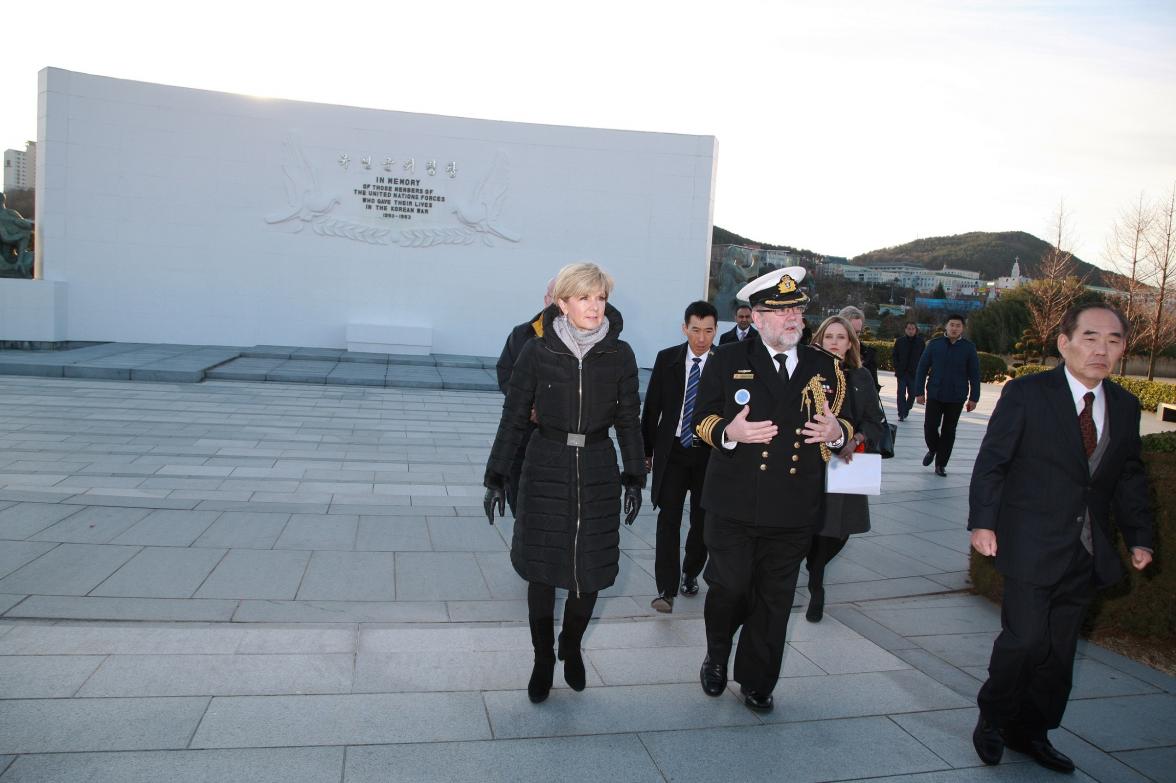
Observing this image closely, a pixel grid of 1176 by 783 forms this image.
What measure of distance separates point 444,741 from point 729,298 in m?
19.0

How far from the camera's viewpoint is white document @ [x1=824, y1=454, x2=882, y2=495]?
12.4 feet

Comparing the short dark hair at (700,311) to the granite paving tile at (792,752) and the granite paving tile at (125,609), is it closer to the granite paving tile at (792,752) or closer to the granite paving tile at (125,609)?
the granite paving tile at (792,752)

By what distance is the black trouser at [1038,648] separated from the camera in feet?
10.8

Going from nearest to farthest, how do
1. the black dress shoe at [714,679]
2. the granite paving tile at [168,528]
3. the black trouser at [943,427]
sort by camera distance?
the black dress shoe at [714,679] → the granite paving tile at [168,528] → the black trouser at [943,427]

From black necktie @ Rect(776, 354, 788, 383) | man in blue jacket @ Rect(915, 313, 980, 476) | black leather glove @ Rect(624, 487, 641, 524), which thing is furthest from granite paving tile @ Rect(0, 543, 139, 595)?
man in blue jacket @ Rect(915, 313, 980, 476)

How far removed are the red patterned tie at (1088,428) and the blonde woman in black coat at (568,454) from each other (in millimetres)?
1651

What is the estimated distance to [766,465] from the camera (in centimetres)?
358

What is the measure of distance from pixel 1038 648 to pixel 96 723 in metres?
3.44

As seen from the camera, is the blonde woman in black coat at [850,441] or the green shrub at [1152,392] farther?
the green shrub at [1152,392]

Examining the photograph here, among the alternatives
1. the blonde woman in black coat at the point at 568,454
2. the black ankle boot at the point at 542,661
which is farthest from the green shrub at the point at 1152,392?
the black ankle boot at the point at 542,661

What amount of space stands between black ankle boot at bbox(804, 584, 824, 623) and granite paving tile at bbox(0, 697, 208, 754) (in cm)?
309

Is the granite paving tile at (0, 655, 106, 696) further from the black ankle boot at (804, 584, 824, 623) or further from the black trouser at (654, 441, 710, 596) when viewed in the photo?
the black ankle boot at (804, 584, 824, 623)

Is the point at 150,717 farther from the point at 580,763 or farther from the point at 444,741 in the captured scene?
the point at 580,763

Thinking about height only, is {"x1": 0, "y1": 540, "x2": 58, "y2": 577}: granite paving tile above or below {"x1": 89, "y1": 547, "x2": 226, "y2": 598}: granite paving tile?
above
